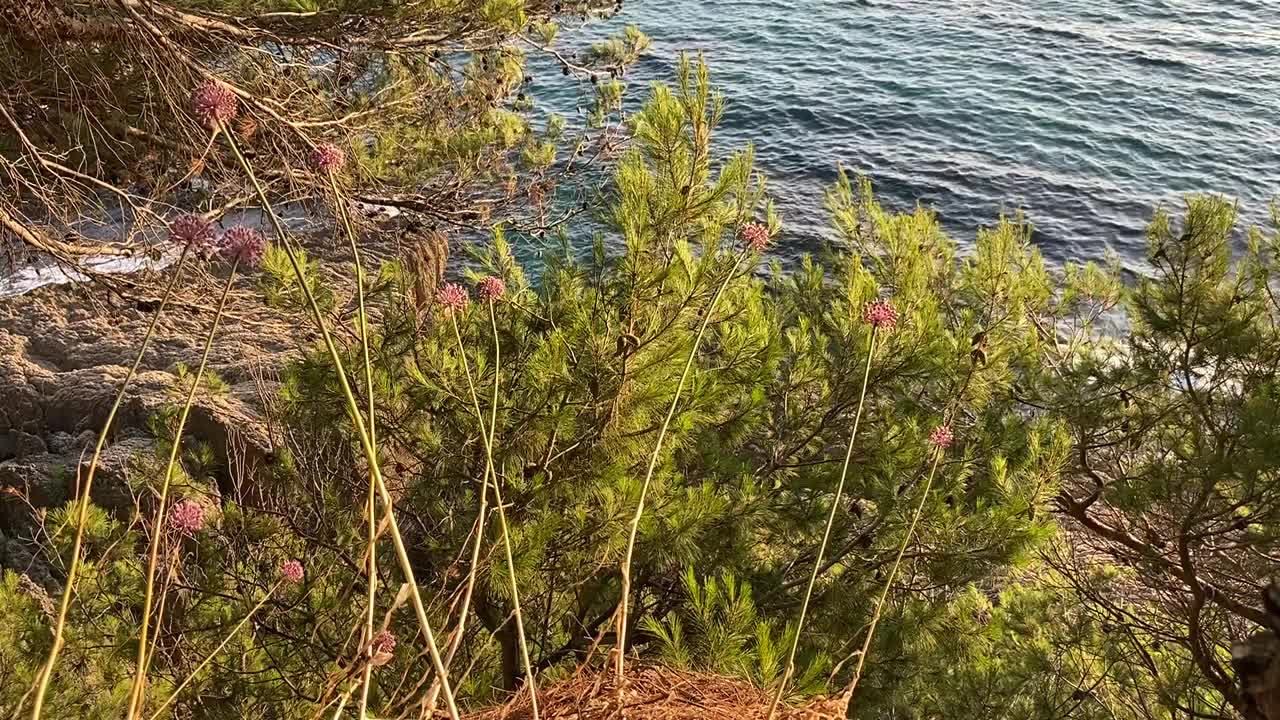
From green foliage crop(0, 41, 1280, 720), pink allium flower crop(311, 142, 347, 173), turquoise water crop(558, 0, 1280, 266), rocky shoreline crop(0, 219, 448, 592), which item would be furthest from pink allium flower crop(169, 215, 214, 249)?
turquoise water crop(558, 0, 1280, 266)

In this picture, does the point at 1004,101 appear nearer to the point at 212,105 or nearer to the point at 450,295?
the point at 450,295

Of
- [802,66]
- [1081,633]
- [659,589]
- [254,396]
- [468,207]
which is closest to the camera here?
[659,589]

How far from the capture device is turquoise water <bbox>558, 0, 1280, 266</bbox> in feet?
40.1

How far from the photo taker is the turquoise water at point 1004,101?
481 inches

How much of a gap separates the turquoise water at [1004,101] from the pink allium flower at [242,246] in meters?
9.79

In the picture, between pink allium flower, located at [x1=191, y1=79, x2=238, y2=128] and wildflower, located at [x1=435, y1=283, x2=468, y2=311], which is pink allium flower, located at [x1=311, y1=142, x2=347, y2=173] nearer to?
pink allium flower, located at [x1=191, y1=79, x2=238, y2=128]

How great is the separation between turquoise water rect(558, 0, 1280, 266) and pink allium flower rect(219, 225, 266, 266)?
32.1ft

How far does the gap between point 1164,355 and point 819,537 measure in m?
1.94

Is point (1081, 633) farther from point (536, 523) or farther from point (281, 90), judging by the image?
point (281, 90)

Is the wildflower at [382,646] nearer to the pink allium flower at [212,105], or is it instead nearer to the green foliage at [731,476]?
the pink allium flower at [212,105]

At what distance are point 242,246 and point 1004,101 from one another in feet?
51.9

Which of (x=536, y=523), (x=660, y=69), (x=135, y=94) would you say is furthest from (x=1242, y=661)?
(x=660, y=69)

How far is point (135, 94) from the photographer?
4.25 meters

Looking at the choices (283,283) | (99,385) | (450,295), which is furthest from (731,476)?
(99,385)
